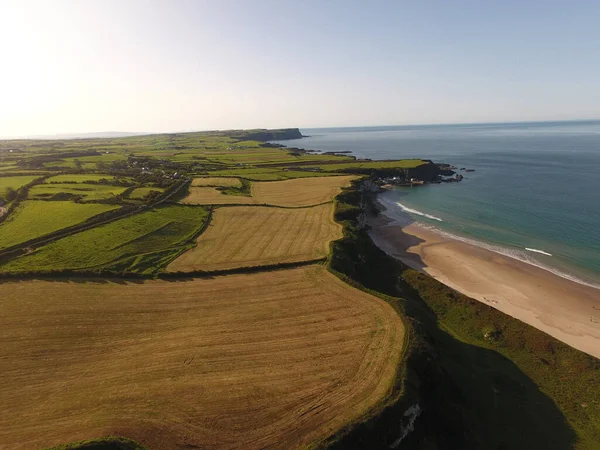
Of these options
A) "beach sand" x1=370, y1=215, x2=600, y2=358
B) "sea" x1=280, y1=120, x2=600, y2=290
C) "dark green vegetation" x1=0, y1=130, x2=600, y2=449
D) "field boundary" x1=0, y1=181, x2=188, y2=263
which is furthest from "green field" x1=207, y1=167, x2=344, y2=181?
"beach sand" x1=370, y1=215, x2=600, y2=358

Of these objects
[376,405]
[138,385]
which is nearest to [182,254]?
[138,385]

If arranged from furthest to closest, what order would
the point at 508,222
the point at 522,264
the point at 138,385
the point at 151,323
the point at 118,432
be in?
1. the point at 508,222
2. the point at 522,264
3. the point at 151,323
4. the point at 138,385
5. the point at 118,432

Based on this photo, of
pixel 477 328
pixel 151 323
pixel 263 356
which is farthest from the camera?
pixel 477 328

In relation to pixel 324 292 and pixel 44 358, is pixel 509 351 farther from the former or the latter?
pixel 44 358

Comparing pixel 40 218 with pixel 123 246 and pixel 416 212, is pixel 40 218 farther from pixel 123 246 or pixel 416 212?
pixel 416 212

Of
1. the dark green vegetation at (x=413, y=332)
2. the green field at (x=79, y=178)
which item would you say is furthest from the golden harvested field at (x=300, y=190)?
the green field at (x=79, y=178)

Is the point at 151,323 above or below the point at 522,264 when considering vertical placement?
above

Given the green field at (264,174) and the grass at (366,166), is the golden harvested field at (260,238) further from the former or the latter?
the grass at (366,166)
